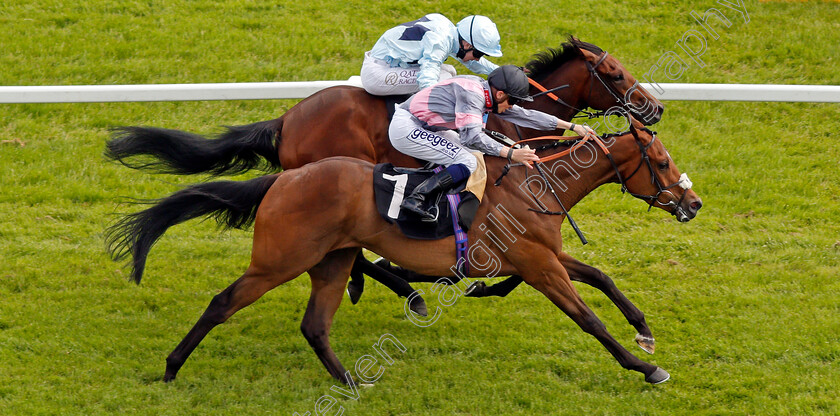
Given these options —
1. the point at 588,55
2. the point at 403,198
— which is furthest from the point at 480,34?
the point at 403,198

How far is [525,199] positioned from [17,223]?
15.6 ft

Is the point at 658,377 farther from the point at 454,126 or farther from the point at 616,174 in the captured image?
the point at 454,126

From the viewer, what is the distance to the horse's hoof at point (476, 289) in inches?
257

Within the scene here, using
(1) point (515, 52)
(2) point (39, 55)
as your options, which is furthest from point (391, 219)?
(2) point (39, 55)

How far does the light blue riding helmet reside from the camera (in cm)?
619

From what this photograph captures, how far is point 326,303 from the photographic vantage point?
5.71 metres

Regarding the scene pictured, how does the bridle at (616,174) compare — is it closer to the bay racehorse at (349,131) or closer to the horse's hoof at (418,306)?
the bay racehorse at (349,131)

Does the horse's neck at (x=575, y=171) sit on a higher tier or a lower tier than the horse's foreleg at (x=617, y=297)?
higher

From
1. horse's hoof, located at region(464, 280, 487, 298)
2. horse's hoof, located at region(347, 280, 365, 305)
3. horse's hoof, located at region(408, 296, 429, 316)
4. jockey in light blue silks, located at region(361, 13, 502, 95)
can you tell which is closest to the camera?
jockey in light blue silks, located at region(361, 13, 502, 95)

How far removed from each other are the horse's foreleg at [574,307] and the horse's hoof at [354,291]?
1629 mm

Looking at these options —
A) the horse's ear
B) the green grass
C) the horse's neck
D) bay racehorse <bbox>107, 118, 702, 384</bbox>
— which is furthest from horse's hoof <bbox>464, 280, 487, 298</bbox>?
the horse's ear

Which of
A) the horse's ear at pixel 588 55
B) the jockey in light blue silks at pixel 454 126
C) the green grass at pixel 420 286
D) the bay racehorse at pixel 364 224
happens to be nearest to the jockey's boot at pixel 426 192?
the jockey in light blue silks at pixel 454 126

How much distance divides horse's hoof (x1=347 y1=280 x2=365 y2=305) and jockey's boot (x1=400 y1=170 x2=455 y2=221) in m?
1.60

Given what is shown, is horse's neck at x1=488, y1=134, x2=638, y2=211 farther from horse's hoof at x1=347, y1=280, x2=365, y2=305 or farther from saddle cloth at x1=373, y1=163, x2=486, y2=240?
horse's hoof at x1=347, y1=280, x2=365, y2=305
